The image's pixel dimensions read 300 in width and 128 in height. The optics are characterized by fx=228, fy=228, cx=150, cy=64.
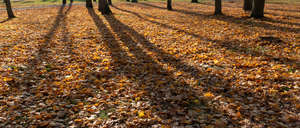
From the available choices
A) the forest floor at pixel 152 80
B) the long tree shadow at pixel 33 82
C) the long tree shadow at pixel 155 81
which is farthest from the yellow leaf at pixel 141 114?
the long tree shadow at pixel 33 82

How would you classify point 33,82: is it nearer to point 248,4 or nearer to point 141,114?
point 141,114

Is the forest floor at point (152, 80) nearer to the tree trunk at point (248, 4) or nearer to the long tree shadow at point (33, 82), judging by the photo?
the long tree shadow at point (33, 82)

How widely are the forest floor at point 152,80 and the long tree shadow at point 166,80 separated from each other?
25 millimetres

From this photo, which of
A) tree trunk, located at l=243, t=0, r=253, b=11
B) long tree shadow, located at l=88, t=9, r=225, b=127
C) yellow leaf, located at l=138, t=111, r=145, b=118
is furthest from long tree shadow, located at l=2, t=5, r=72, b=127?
tree trunk, located at l=243, t=0, r=253, b=11

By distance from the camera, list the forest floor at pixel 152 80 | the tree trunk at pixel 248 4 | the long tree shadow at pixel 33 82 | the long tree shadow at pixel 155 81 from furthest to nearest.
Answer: the tree trunk at pixel 248 4 → the long tree shadow at pixel 155 81 → the long tree shadow at pixel 33 82 → the forest floor at pixel 152 80

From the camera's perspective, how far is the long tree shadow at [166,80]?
5.50 m

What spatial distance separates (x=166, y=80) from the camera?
22.9 feet

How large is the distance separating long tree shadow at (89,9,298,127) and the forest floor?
0.08ft

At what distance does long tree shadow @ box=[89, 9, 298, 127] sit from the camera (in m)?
5.50

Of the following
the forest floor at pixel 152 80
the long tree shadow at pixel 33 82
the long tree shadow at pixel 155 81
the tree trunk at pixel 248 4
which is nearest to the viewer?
the forest floor at pixel 152 80

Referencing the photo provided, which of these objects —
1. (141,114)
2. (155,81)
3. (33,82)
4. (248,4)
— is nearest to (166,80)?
(155,81)

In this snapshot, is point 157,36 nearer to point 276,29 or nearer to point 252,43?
point 252,43

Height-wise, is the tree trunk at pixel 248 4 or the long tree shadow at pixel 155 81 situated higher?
the tree trunk at pixel 248 4

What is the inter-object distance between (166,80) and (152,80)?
1.41 ft
